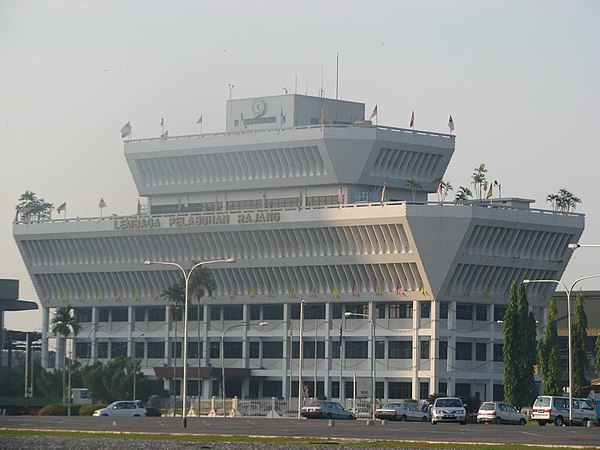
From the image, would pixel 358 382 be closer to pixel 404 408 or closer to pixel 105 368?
pixel 105 368

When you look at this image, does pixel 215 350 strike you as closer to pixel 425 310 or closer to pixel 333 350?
pixel 333 350

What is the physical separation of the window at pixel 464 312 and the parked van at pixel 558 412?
5912 cm

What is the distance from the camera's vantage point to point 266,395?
18475cm

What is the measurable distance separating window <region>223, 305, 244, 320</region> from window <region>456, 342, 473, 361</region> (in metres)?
28.5

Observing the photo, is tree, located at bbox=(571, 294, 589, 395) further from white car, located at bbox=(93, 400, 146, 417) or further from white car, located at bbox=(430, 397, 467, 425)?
white car, located at bbox=(93, 400, 146, 417)

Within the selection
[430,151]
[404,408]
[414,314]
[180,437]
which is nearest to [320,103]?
[430,151]

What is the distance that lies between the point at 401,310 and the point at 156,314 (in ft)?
117

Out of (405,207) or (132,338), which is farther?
(132,338)

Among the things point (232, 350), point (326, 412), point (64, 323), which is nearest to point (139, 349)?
point (64, 323)

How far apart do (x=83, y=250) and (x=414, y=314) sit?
4669cm

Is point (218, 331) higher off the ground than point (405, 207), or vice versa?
point (405, 207)

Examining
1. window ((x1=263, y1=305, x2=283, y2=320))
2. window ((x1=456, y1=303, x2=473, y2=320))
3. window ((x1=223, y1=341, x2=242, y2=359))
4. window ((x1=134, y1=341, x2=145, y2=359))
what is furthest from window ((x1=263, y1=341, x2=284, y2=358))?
window ((x1=456, y1=303, x2=473, y2=320))

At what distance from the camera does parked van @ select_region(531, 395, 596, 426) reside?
114562mm

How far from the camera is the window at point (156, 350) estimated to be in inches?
7653
